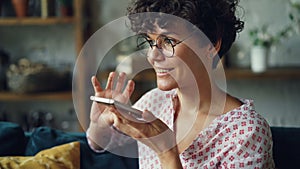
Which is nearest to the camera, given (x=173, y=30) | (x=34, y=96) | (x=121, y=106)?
(x=121, y=106)

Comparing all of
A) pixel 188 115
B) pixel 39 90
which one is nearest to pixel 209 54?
pixel 188 115

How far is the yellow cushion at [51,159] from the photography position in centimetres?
181

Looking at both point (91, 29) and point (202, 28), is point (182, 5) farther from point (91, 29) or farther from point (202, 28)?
point (91, 29)

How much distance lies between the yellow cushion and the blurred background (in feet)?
4.57

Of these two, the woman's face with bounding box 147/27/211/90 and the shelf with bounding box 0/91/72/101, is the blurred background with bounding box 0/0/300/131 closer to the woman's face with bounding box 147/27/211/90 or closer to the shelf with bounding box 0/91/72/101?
the shelf with bounding box 0/91/72/101

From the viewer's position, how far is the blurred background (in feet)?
10.9

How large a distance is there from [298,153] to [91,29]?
2082 mm

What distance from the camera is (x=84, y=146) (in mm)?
1937

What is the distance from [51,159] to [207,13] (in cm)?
74

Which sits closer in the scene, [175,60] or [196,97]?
[175,60]

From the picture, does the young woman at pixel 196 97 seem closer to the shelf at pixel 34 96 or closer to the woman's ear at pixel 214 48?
the woman's ear at pixel 214 48

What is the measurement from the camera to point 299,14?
328cm

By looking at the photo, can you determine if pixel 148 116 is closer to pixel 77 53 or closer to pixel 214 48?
pixel 214 48

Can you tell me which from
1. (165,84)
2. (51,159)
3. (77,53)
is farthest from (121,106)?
(77,53)
